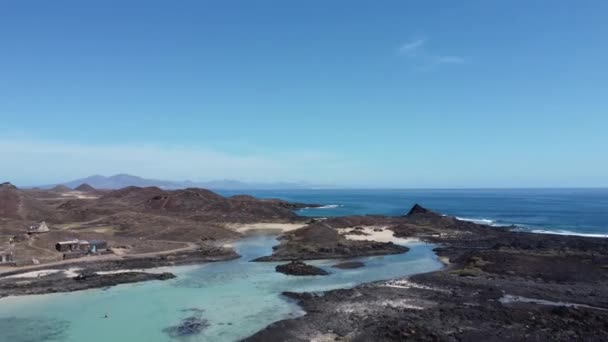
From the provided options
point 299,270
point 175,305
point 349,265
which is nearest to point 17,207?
point 299,270

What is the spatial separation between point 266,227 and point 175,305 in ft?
186

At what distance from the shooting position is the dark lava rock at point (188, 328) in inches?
1107

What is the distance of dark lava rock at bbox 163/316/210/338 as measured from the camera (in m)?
28.1

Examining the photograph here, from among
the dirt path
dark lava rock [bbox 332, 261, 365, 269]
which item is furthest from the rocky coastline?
dark lava rock [bbox 332, 261, 365, 269]

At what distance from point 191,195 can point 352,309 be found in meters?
91.3

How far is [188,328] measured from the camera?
95.0 ft

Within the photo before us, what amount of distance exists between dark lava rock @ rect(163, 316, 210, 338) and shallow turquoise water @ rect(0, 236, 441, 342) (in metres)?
0.41

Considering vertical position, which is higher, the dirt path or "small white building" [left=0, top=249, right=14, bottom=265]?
"small white building" [left=0, top=249, right=14, bottom=265]

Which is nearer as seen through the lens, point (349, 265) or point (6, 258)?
point (6, 258)

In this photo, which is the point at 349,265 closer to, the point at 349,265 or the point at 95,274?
the point at 349,265

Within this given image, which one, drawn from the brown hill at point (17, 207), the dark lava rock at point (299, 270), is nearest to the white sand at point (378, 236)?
the dark lava rock at point (299, 270)

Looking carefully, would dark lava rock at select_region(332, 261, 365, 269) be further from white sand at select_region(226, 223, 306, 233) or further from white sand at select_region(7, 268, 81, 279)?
white sand at select_region(226, 223, 306, 233)

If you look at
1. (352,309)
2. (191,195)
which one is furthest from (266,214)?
(352,309)

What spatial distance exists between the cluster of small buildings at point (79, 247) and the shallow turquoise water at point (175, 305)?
13.2 m
